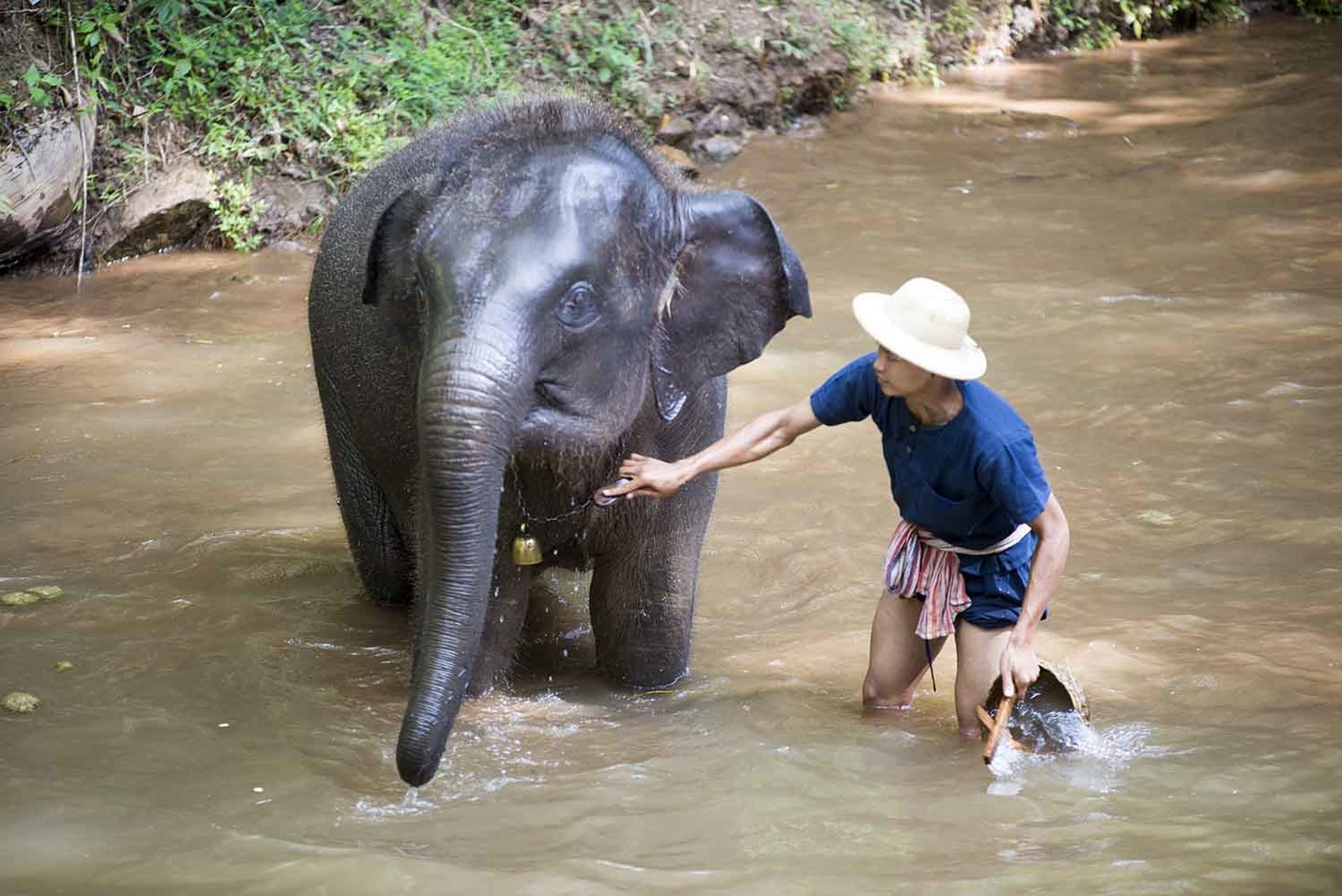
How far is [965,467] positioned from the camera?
4062 mm

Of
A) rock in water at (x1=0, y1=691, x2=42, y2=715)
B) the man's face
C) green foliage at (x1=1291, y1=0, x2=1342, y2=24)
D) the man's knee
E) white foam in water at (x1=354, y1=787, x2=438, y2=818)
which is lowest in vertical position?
the man's knee

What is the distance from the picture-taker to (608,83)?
10766mm

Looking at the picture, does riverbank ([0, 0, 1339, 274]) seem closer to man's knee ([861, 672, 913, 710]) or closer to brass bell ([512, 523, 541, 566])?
brass bell ([512, 523, 541, 566])

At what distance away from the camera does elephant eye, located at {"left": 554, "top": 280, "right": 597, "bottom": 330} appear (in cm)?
379

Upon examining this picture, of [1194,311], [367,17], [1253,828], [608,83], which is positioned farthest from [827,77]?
[1253,828]

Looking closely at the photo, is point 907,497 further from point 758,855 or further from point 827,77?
point 827,77

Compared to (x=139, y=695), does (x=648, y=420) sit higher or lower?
higher

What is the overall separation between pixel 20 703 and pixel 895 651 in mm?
2408

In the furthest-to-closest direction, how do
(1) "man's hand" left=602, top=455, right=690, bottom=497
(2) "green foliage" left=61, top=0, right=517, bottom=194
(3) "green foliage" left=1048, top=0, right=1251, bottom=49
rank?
(3) "green foliage" left=1048, top=0, right=1251, bottom=49 → (2) "green foliage" left=61, top=0, right=517, bottom=194 → (1) "man's hand" left=602, top=455, right=690, bottom=497

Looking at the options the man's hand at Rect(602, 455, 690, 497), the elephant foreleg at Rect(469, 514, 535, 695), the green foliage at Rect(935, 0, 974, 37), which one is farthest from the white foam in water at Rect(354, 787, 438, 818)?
the green foliage at Rect(935, 0, 974, 37)

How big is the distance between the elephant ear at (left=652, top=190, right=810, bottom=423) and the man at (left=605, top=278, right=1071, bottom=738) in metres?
0.20

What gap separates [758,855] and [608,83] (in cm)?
793

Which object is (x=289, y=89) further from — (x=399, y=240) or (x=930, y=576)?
(x=930, y=576)

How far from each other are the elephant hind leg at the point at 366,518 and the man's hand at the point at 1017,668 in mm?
2000
